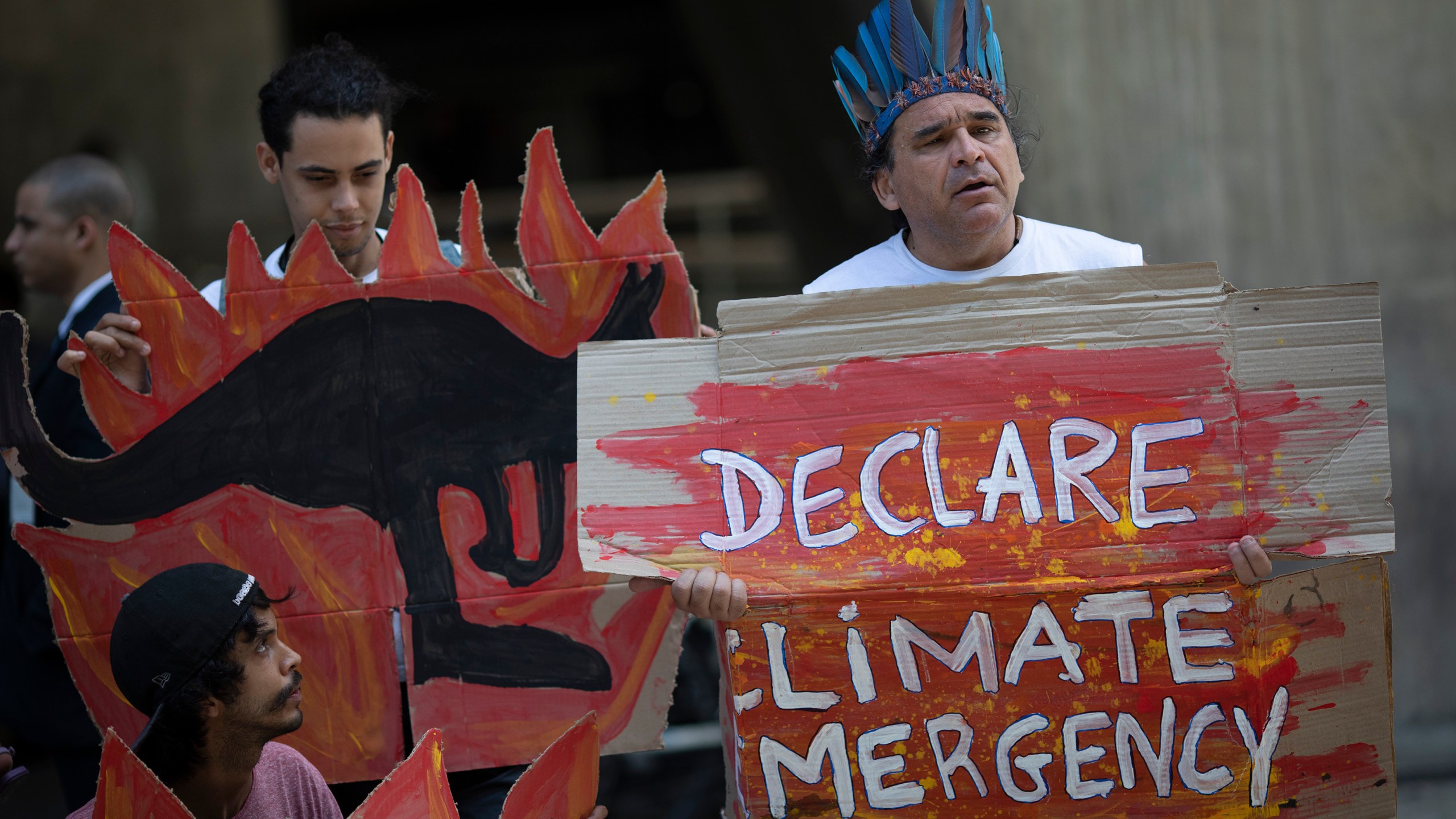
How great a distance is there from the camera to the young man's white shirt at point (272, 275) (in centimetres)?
221

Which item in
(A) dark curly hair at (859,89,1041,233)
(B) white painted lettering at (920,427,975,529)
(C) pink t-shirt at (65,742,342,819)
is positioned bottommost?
(C) pink t-shirt at (65,742,342,819)

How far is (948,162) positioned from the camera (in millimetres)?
2098

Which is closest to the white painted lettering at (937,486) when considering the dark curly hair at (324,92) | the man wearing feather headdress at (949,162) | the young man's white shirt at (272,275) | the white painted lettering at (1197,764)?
the man wearing feather headdress at (949,162)

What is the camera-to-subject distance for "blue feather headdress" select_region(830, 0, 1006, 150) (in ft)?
7.06

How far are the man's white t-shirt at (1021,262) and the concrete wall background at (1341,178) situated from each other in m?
2.17

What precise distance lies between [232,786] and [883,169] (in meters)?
1.56

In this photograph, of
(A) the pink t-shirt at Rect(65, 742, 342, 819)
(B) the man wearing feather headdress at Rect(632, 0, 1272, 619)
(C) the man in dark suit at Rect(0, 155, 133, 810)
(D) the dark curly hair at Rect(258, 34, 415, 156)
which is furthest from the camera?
(C) the man in dark suit at Rect(0, 155, 133, 810)

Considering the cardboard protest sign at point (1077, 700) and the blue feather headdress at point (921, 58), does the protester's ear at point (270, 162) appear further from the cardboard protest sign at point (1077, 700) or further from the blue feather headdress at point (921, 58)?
the cardboard protest sign at point (1077, 700)

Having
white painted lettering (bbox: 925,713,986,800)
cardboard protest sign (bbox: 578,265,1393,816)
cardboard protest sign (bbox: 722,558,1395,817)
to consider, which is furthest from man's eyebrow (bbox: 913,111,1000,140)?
white painted lettering (bbox: 925,713,986,800)

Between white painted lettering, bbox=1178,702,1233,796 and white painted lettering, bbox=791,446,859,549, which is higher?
white painted lettering, bbox=791,446,859,549

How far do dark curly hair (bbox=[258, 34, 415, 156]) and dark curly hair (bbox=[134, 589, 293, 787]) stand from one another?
1.11m

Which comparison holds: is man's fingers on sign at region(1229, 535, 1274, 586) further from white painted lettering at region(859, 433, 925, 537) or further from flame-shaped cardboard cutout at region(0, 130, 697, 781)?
flame-shaped cardboard cutout at region(0, 130, 697, 781)

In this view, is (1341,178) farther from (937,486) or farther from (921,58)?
(937,486)

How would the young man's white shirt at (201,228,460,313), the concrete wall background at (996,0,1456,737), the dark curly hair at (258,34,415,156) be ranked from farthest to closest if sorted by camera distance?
the concrete wall background at (996,0,1456,737) → the dark curly hair at (258,34,415,156) → the young man's white shirt at (201,228,460,313)
